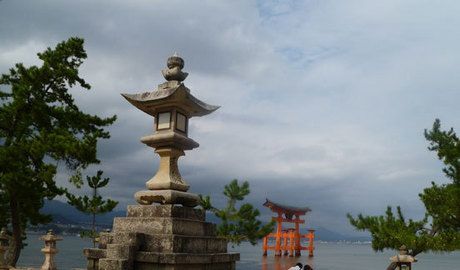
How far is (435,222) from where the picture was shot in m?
13.1

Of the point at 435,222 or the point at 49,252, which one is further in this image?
the point at 435,222

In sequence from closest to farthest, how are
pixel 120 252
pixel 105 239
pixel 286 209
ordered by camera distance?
pixel 120 252 < pixel 105 239 < pixel 286 209

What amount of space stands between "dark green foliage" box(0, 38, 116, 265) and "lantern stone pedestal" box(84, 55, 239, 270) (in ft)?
19.1

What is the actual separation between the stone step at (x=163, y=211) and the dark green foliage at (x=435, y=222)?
301 inches

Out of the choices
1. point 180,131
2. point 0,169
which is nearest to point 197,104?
point 180,131

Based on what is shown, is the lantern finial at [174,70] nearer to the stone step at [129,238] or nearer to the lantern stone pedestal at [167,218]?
the lantern stone pedestal at [167,218]

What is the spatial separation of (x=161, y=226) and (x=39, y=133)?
843 cm

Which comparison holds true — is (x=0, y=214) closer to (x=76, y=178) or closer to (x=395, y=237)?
(x=76, y=178)

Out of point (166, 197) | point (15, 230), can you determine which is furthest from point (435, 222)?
point (15, 230)

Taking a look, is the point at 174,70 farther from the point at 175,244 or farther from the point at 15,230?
the point at 15,230

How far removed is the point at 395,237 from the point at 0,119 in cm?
1320

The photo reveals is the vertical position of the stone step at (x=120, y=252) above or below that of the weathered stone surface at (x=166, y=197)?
below

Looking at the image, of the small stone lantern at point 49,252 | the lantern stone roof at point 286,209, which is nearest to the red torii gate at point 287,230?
the lantern stone roof at point 286,209

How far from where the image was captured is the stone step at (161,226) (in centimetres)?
692
